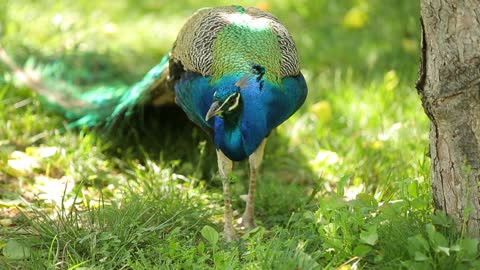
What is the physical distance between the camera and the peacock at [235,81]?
2932 mm

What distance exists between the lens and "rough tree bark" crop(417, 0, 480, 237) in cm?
251

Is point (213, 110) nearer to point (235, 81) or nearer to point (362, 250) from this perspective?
point (235, 81)

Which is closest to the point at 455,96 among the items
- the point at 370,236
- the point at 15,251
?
the point at 370,236

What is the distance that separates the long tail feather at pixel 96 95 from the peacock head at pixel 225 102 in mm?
847

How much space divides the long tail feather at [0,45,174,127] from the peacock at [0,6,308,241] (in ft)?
0.25

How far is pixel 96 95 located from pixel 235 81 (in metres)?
1.67

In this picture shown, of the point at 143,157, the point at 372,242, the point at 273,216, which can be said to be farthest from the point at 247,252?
the point at 143,157

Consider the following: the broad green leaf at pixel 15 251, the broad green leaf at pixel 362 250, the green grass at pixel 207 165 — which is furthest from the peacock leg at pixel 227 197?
the broad green leaf at pixel 15 251

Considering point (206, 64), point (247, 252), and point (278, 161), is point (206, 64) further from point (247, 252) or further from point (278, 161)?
point (278, 161)

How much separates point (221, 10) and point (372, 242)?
1491mm

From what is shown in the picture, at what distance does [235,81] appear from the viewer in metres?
2.99

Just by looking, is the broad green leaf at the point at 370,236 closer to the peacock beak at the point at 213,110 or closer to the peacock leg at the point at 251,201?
the peacock beak at the point at 213,110

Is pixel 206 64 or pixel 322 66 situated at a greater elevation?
pixel 206 64

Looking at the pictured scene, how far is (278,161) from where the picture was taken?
4.16m
